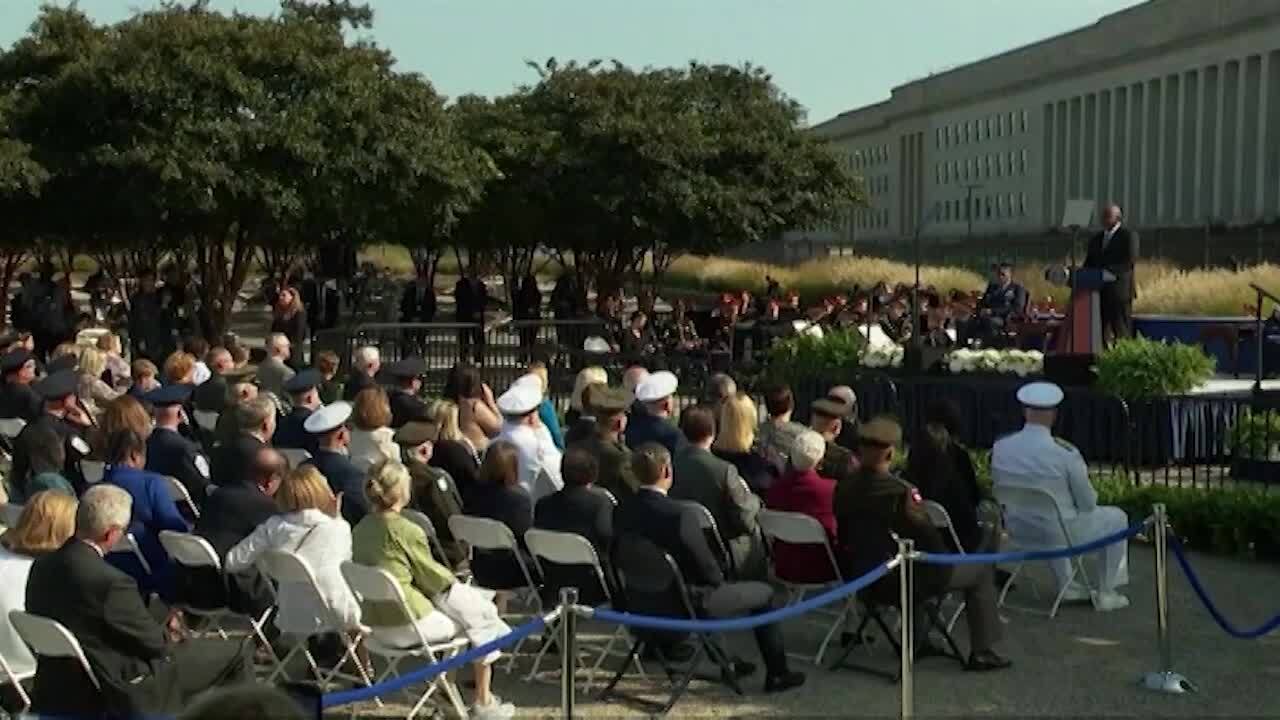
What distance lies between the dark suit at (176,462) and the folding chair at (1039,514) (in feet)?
16.0

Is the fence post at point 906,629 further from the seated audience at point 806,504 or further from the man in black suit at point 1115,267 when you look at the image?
the man in black suit at point 1115,267

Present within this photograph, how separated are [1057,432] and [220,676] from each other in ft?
40.2

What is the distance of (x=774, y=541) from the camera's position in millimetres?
9555

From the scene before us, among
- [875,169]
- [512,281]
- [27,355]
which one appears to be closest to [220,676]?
[27,355]

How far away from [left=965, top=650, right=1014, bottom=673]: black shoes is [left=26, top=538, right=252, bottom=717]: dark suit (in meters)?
4.15

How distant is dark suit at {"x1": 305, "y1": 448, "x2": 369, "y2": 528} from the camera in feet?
32.3

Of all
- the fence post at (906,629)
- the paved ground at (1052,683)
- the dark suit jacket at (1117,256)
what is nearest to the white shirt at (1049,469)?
the paved ground at (1052,683)

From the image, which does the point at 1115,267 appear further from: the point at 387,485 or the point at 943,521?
the point at 387,485

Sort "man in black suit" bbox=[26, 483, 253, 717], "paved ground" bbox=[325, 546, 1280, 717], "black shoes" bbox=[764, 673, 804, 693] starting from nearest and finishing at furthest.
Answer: "man in black suit" bbox=[26, 483, 253, 717] < "paved ground" bbox=[325, 546, 1280, 717] < "black shoes" bbox=[764, 673, 804, 693]

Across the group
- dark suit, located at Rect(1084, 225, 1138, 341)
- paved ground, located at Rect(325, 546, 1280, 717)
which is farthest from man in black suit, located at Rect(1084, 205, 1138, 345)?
paved ground, located at Rect(325, 546, 1280, 717)

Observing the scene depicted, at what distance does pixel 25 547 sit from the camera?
7285 mm

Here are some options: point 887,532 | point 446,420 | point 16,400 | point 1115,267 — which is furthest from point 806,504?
point 1115,267

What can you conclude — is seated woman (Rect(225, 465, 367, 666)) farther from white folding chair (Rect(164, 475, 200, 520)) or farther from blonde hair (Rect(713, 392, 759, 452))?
blonde hair (Rect(713, 392, 759, 452))

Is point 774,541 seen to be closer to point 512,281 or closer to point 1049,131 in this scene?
point 512,281
